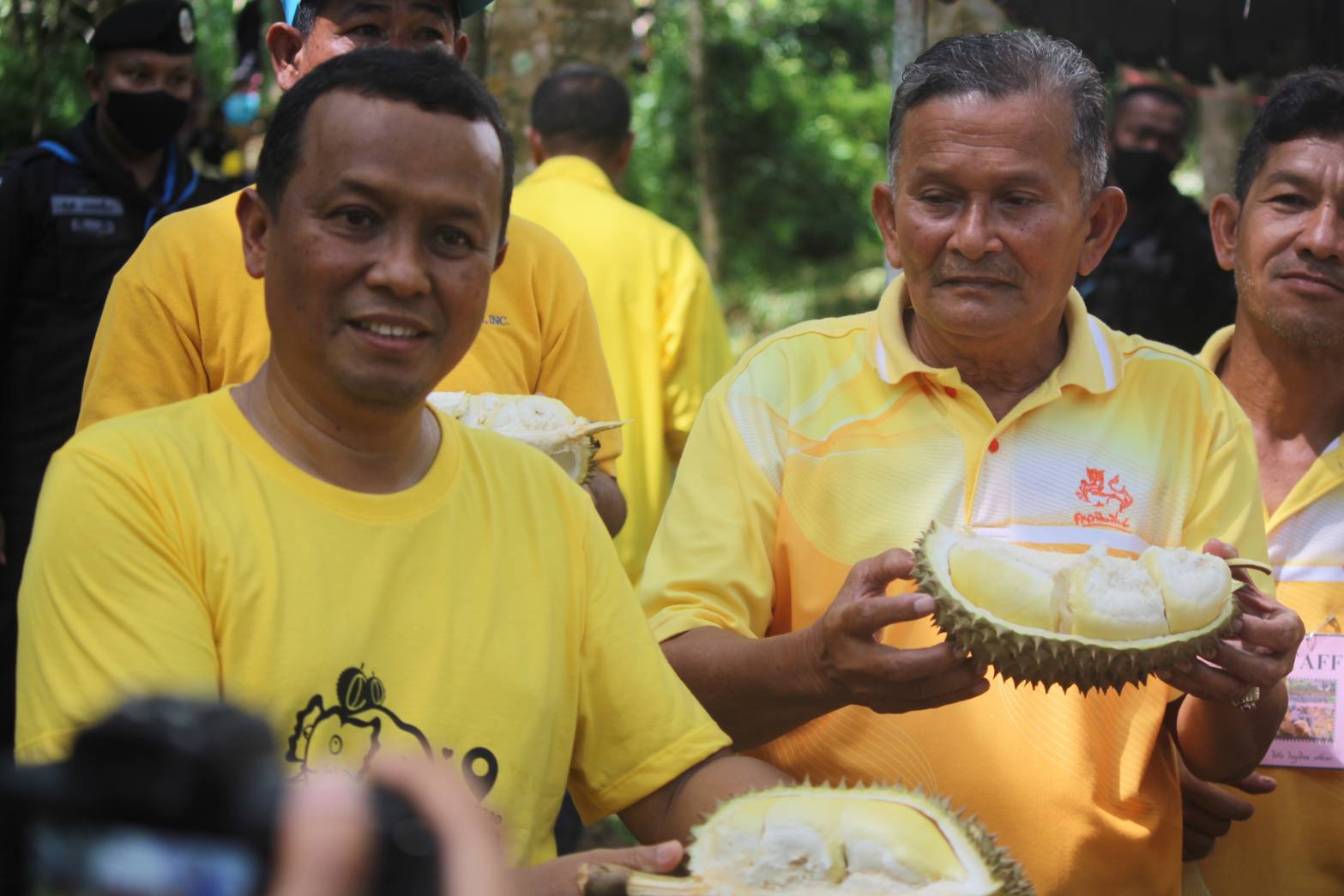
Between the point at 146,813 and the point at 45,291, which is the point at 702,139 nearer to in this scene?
the point at 45,291

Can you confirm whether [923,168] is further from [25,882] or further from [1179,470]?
[25,882]

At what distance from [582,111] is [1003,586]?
3.32 metres

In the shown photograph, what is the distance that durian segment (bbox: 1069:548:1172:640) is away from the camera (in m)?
2.38

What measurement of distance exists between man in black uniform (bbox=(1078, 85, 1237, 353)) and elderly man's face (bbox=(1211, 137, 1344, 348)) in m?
2.10

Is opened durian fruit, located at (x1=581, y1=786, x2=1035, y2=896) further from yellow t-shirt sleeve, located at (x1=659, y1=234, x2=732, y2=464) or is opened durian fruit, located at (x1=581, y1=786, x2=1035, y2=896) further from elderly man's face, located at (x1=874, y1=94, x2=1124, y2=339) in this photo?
yellow t-shirt sleeve, located at (x1=659, y1=234, x2=732, y2=464)

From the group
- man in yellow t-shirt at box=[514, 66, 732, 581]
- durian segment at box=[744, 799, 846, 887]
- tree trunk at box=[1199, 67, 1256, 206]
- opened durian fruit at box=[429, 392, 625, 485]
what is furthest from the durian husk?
tree trunk at box=[1199, 67, 1256, 206]

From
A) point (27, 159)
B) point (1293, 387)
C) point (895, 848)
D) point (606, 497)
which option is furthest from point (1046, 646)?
point (27, 159)

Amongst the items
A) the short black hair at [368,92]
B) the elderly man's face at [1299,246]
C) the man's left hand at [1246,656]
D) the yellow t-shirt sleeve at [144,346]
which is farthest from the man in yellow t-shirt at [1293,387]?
the yellow t-shirt sleeve at [144,346]

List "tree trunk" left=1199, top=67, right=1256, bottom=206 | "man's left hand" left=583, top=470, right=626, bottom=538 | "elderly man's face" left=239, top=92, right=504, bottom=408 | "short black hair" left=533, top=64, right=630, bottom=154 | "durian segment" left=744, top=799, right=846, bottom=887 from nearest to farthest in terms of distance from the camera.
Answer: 1. "durian segment" left=744, top=799, right=846, bottom=887
2. "elderly man's face" left=239, top=92, right=504, bottom=408
3. "man's left hand" left=583, top=470, right=626, bottom=538
4. "short black hair" left=533, top=64, right=630, bottom=154
5. "tree trunk" left=1199, top=67, right=1256, bottom=206

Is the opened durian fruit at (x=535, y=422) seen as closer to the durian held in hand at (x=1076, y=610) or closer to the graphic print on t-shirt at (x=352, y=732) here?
the durian held in hand at (x=1076, y=610)

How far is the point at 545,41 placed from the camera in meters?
6.06

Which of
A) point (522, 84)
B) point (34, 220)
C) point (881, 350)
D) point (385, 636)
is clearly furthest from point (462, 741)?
point (522, 84)

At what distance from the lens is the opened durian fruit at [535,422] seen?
2939 mm

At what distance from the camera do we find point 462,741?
196cm
